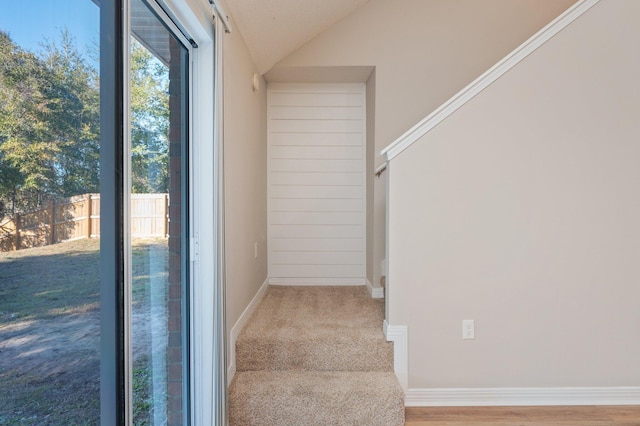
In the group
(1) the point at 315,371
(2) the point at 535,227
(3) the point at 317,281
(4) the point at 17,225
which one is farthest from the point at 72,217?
(3) the point at 317,281

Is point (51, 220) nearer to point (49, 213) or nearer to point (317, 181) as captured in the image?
point (49, 213)

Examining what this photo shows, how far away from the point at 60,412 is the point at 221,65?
1682 mm

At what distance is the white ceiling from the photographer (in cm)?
252

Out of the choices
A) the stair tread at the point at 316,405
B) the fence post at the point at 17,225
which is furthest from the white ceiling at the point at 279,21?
the stair tread at the point at 316,405

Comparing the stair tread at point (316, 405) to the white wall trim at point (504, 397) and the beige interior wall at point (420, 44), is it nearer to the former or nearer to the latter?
the white wall trim at point (504, 397)

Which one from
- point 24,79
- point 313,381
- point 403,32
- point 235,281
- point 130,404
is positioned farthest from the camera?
point 403,32

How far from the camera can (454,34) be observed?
340 centimetres

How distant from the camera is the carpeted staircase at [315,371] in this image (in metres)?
2.20

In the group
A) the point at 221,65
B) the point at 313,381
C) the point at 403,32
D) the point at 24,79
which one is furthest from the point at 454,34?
the point at 24,79

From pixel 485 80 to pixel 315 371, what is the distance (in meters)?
2.08

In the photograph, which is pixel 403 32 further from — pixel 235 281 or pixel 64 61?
pixel 64 61

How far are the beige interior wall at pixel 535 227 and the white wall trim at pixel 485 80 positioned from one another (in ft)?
0.17

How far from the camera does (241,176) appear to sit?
2697 millimetres

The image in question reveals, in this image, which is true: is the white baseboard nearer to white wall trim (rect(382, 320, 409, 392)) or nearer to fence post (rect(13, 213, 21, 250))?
white wall trim (rect(382, 320, 409, 392))
